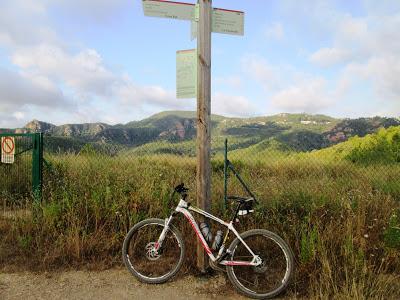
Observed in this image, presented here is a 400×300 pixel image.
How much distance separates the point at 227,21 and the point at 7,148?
15.5 ft

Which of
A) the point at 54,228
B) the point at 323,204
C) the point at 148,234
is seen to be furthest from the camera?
the point at 323,204

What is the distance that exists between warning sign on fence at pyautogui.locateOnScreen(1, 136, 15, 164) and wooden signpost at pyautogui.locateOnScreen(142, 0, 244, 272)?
3861mm

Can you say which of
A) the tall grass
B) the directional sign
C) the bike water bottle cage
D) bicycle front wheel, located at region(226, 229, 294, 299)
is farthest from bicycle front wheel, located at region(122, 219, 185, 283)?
the directional sign

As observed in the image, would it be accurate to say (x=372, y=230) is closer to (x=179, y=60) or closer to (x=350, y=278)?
(x=350, y=278)

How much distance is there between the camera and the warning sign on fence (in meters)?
6.51

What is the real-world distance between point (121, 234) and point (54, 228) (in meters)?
0.96

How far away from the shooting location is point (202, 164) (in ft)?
14.3

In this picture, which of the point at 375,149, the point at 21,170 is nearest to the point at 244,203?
the point at 21,170

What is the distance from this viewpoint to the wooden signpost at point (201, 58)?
418cm

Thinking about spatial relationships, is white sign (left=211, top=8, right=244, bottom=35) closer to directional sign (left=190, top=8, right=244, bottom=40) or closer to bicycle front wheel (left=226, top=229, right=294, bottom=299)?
directional sign (left=190, top=8, right=244, bottom=40)

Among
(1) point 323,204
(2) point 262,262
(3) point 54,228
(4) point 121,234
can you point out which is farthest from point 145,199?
(1) point 323,204

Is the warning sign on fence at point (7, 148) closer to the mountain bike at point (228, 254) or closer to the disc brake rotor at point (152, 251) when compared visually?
the mountain bike at point (228, 254)

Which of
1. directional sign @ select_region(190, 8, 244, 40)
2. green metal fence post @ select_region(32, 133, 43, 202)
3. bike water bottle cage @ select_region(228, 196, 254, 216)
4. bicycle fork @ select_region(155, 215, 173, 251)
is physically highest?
directional sign @ select_region(190, 8, 244, 40)

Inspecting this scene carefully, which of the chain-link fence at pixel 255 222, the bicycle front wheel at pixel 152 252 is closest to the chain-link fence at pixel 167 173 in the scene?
the chain-link fence at pixel 255 222
